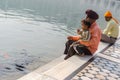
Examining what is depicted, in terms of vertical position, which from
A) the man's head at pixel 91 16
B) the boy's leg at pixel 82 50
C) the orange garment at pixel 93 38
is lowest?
the boy's leg at pixel 82 50

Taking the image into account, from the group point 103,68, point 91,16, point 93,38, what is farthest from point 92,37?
point 103,68

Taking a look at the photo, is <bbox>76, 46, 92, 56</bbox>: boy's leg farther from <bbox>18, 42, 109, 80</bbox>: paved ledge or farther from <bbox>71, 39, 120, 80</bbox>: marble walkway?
<bbox>71, 39, 120, 80</bbox>: marble walkway

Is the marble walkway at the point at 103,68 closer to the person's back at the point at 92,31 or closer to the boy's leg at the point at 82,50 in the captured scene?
the boy's leg at the point at 82,50

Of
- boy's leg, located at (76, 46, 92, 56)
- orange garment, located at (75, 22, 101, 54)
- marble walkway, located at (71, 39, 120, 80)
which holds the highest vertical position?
orange garment, located at (75, 22, 101, 54)

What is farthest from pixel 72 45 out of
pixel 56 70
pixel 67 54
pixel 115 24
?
pixel 115 24

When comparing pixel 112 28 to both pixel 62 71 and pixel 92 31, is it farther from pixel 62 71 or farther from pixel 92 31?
pixel 62 71

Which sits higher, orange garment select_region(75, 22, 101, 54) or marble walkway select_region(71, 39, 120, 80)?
orange garment select_region(75, 22, 101, 54)

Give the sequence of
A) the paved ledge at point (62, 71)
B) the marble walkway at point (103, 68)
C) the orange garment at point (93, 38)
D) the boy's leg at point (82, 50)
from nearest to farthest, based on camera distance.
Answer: the paved ledge at point (62, 71) < the marble walkway at point (103, 68) < the orange garment at point (93, 38) < the boy's leg at point (82, 50)

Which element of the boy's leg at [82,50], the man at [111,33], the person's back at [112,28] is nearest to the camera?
the boy's leg at [82,50]

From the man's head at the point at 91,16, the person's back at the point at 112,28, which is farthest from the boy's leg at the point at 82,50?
the person's back at the point at 112,28

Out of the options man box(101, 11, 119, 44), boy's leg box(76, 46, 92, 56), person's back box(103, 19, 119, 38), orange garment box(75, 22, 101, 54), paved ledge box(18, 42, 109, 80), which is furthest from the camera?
man box(101, 11, 119, 44)

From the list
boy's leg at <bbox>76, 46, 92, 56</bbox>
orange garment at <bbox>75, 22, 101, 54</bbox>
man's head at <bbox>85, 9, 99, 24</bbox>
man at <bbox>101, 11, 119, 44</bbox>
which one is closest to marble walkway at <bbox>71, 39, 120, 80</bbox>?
boy's leg at <bbox>76, 46, 92, 56</bbox>

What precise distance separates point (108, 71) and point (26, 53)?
5359 millimetres

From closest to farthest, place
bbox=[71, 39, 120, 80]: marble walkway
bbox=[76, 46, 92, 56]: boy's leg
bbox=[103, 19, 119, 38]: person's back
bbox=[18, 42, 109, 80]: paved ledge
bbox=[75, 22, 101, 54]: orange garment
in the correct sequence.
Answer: bbox=[18, 42, 109, 80]: paved ledge, bbox=[71, 39, 120, 80]: marble walkway, bbox=[75, 22, 101, 54]: orange garment, bbox=[76, 46, 92, 56]: boy's leg, bbox=[103, 19, 119, 38]: person's back
